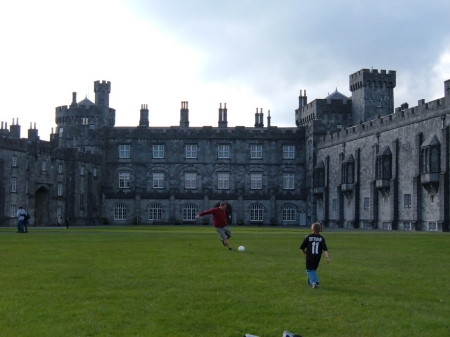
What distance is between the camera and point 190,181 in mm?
82375

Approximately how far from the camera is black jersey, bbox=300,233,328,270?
15188 mm

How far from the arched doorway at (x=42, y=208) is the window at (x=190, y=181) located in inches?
683

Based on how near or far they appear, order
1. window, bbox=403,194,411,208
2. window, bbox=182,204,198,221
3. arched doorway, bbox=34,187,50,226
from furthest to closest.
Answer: window, bbox=182,204,198,221
arched doorway, bbox=34,187,50,226
window, bbox=403,194,411,208

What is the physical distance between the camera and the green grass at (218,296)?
11.3 meters

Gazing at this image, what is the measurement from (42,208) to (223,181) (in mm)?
21297

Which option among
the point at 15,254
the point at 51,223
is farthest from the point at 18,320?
the point at 51,223

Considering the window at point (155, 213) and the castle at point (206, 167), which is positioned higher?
the castle at point (206, 167)

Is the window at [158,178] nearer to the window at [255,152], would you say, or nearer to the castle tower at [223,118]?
the castle tower at [223,118]

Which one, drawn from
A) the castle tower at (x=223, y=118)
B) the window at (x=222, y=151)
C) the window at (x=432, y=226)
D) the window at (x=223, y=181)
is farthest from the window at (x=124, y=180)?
the window at (x=432, y=226)

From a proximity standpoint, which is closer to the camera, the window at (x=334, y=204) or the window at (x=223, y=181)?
the window at (x=334, y=204)

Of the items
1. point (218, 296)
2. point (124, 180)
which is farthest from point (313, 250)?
point (124, 180)

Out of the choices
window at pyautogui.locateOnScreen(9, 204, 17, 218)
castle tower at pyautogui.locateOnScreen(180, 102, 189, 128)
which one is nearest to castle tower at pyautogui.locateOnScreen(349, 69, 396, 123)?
castle tower at pyautogui.locateOnScreen(180, 102, 189, 128)

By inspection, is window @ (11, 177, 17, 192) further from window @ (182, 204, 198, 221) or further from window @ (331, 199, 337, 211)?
window @ (331, 199, 337, 211)

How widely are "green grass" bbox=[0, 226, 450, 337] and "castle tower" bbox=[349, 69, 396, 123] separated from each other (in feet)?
206
